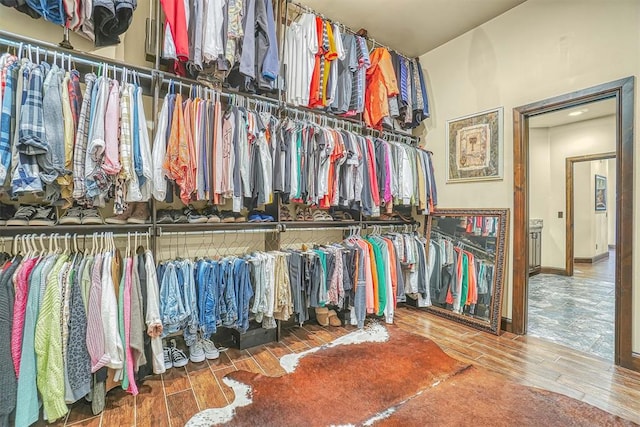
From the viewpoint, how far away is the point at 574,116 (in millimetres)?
4832

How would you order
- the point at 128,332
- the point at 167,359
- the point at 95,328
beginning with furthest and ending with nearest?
the point at 167,359 → the point at 128,332 → the point at 95,328

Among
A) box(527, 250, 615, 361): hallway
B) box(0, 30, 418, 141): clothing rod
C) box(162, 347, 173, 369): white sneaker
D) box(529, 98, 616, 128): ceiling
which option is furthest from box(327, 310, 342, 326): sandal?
box(529, 98, 616, 128): ceiling

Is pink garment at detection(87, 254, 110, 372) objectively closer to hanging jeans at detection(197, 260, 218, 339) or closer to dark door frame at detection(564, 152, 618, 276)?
hanging jeans at detection(197, 260, 218, 339)

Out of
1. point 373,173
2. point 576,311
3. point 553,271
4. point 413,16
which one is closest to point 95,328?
point 373,173

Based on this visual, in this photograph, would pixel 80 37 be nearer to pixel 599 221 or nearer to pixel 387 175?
pixel 387 175

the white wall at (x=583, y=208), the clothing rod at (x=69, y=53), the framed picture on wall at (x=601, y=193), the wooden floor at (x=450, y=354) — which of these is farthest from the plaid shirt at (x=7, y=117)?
the framed picture on wall at (x=601, y=193)

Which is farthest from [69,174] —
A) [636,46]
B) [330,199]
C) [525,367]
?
[636,46]

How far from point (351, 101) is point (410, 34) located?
1.17 meters

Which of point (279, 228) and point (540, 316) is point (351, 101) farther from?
point (540, 316)

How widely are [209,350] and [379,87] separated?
117 inches

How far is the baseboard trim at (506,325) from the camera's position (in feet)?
9.44

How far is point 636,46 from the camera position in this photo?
7.20 ft

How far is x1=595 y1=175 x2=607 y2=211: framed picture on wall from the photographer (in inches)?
249

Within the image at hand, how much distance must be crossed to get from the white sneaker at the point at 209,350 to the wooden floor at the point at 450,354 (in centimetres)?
7
